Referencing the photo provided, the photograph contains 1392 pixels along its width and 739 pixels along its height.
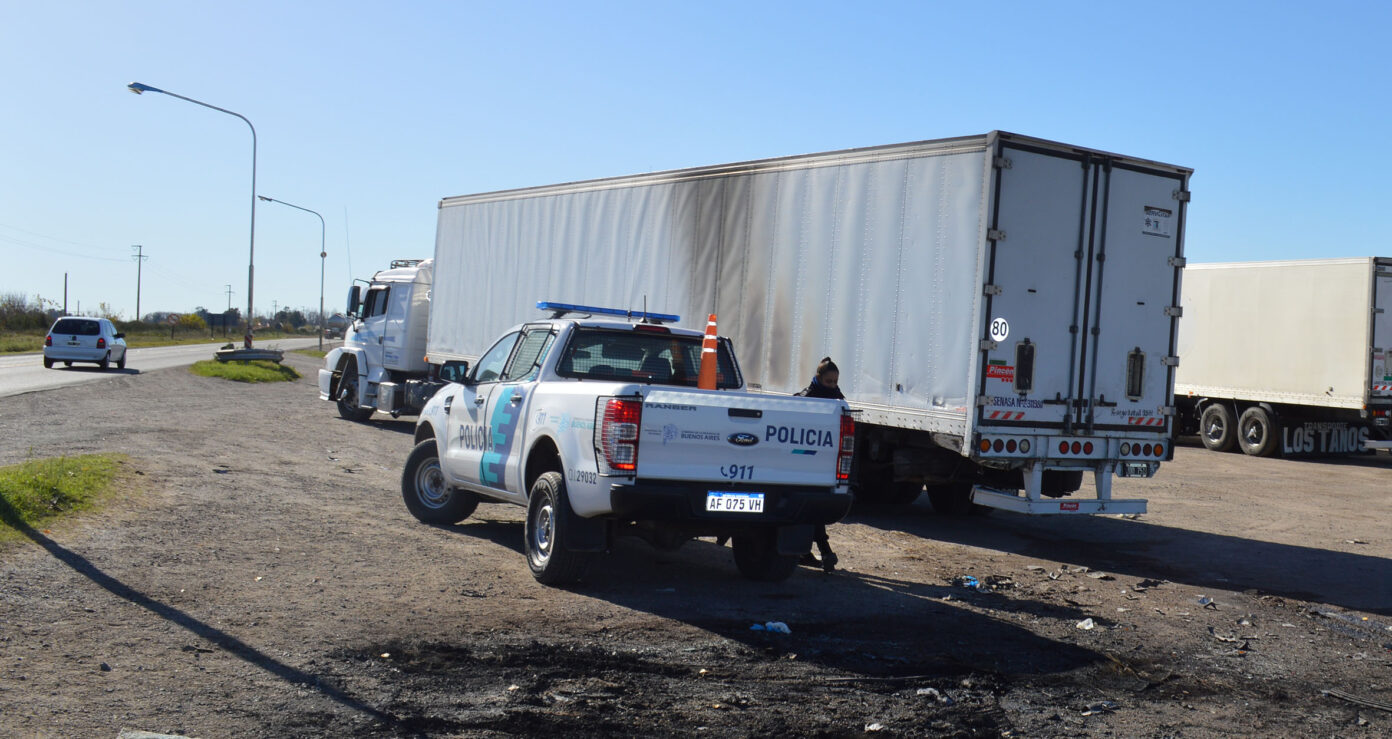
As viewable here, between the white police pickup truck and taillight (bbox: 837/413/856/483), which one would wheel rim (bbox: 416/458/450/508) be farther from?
taillight (bbox: 837/413/856/483)

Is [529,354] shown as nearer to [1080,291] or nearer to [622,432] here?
[622,432]

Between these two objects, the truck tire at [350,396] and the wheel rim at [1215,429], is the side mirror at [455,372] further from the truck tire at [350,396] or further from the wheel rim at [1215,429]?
the wheel rim at [1215,429]

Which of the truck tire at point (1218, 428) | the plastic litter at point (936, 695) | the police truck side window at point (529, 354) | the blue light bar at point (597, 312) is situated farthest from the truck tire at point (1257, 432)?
the plastic litter at point (936, 695)

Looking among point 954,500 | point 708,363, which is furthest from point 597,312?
point 954,500

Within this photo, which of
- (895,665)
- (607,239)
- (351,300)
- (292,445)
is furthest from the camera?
(351,300)

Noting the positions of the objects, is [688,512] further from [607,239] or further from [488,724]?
[607,239]

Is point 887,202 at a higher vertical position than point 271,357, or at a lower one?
higher

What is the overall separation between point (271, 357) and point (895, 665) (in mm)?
35705

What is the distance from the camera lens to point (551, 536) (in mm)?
8047

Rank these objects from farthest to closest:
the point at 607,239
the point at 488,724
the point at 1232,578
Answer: the point at 607,239 → the point at 1232,578 → the point at 488,724

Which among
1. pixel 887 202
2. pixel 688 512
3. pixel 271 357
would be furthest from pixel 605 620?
pixel 271 357

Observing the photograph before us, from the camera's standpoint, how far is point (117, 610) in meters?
6.62

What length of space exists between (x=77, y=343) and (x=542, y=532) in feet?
107

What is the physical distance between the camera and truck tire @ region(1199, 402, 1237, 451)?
76.7ft
